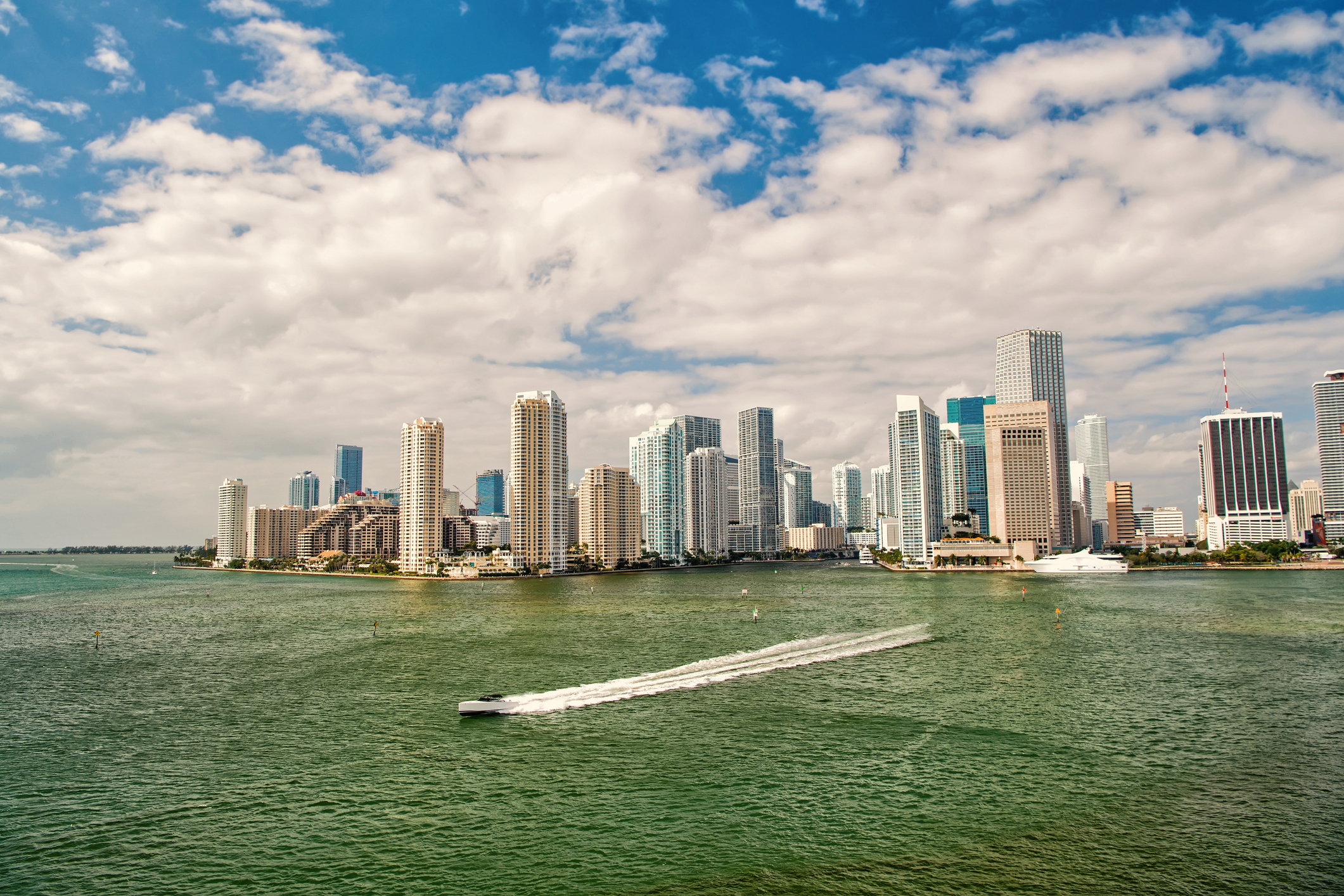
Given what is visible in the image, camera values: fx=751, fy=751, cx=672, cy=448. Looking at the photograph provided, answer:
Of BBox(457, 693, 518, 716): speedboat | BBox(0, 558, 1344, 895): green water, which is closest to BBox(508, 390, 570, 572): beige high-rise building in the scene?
BBox(0, 558, 1344, 895): green water

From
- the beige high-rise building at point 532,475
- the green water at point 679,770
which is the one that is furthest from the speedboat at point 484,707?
the beige high-rise building at point 532,475

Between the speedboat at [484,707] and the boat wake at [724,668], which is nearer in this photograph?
the speedboat at [484,707]

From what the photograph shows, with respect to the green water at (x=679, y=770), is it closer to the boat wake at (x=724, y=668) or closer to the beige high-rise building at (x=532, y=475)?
the boat wake at (x=724, y=668)

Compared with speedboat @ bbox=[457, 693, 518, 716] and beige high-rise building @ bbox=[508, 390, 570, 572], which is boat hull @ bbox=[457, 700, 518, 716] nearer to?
speedboat @ bbox=[457, 693, 518, 716]

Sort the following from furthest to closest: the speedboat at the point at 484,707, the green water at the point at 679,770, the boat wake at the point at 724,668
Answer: the boat wake at the point at 724,668 < the speedboat at the point at 484,707 < the green water at the point at 679,770

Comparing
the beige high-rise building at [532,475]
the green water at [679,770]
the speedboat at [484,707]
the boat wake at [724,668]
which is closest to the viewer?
the green water at [679,770]

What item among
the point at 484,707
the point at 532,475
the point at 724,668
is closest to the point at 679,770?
the point at 484,707

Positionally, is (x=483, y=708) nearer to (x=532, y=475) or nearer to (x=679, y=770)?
(x=679, y=770)
